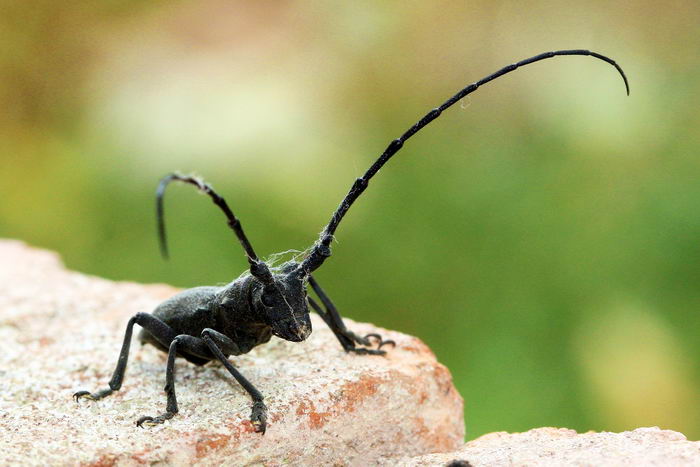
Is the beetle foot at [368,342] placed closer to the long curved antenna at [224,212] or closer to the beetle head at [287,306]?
the beetle head at [287,306]

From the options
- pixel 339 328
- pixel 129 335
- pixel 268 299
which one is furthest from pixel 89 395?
pixel 339 328

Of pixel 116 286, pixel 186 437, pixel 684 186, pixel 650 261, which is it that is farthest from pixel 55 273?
pixel 684 186

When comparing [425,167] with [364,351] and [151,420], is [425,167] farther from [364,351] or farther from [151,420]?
[151,420]

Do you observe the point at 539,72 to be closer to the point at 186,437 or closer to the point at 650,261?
the point at 650,261

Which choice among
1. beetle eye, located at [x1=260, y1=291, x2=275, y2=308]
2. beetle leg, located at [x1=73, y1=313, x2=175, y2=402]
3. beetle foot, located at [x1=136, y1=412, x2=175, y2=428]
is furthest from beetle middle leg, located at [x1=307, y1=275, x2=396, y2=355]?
beetle foot, located at [x1=136, y1=412, x2=175, y2=428]

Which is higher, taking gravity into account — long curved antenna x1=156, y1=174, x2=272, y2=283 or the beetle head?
long curved antenna x1=156, y1=174, x2=272, y2=283

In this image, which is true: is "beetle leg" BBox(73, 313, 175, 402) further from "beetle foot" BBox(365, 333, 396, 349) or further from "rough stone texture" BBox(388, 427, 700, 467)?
"rough stone texture" BBox(388, 427, 700, 467)
